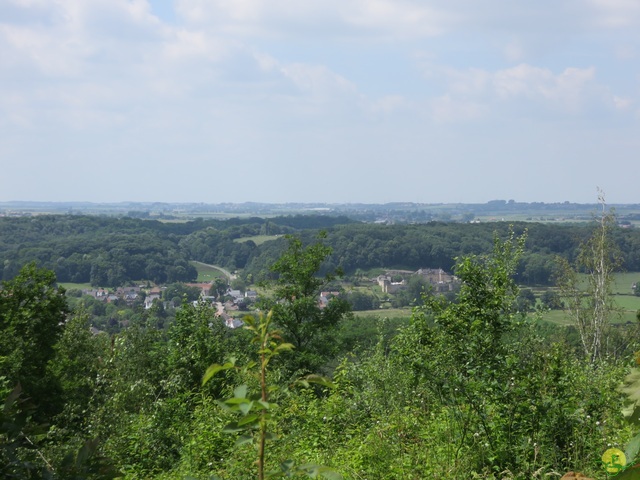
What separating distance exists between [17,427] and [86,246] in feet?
335

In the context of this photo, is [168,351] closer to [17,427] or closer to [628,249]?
[17,427]

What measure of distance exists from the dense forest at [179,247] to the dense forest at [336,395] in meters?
47.6

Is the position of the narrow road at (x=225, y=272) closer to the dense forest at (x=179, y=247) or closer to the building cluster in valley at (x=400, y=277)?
the dense forest at (x=179, y=247)

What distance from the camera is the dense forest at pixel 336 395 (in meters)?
2.24

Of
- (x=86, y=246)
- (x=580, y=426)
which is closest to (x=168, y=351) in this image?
(x=580, y=426)

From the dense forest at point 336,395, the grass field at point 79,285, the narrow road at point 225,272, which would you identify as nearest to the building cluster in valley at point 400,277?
the narrow road at point 225,272

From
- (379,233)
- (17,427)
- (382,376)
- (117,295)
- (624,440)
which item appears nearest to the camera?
(17,427)

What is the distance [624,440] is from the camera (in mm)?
5660

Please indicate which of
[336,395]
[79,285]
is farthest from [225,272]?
[336,395]

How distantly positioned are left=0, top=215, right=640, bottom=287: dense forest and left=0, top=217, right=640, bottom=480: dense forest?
1873 inches

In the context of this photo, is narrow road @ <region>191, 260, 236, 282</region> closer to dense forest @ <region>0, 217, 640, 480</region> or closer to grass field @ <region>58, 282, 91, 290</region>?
grass field @ <region>58, 282, 91, 290</region>

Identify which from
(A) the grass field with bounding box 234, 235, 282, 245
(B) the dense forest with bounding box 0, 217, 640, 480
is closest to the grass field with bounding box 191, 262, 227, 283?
(A) the grass field with bounding box 234, 235, 282, 245

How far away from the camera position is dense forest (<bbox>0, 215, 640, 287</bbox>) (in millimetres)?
80875

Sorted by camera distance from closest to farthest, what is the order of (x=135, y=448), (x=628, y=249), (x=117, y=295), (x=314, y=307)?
(x=135, y=448) < (x=314, y=307) < (x=628, y=249) < (x=117, y=295)
